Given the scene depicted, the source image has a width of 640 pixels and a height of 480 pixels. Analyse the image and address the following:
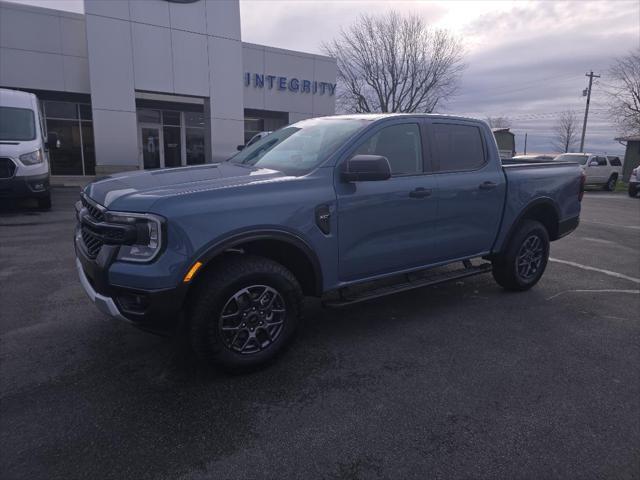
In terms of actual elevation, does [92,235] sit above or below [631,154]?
below

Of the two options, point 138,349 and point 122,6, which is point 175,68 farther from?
point 138,349

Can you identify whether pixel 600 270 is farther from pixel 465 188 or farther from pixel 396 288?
pixel 396 288

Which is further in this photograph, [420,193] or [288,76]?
[288,76]

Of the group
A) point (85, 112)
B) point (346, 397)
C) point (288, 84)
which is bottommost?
point (346, 397)

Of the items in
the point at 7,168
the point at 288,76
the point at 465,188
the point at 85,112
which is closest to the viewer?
the point at 465,188

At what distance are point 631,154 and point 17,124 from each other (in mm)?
37221

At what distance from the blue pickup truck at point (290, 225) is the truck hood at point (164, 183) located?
0.01 m

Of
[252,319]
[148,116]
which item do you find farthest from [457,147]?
[148,116]

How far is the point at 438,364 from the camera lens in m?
3.45

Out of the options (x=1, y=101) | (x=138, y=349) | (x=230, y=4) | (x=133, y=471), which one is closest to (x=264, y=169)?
(x=138, y=349)

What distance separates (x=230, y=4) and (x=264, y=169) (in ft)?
64.6

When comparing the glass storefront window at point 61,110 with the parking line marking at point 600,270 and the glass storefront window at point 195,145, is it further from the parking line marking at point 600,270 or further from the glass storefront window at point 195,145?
the parking line marking at point 600,270

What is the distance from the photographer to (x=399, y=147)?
159 inches

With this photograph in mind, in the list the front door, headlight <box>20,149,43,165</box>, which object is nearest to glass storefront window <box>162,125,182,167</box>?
headlight <box>20,149,43,165</box>
